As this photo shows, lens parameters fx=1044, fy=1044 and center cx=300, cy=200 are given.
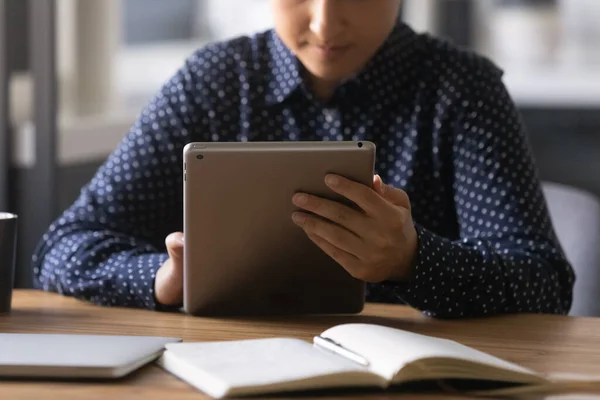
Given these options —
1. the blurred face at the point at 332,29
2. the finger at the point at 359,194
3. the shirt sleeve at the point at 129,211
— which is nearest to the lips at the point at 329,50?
the blurred face at the point at 332,29

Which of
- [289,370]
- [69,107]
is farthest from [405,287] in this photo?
[69,107]

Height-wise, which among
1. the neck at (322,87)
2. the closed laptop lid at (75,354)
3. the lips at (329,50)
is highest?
the lips at (329,50)

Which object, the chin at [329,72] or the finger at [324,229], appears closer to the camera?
the finger at [324,229]

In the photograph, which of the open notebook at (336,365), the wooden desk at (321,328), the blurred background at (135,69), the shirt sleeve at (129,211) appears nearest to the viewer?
the open notebook at (336,365)

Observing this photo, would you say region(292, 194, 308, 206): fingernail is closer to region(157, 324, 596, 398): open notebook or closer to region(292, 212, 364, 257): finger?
region(292, 212, 364, 257): finger

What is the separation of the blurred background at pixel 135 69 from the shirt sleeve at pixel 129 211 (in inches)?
32.8

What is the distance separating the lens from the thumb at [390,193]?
46.6 inches

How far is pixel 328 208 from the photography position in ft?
3.82

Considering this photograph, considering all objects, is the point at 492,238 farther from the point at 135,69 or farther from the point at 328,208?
the point at 135,69

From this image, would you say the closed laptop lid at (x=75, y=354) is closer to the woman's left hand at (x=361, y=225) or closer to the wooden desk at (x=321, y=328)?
the wooden desk at (x=321, y=328)

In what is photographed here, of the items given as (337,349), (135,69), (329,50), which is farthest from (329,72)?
(135,69)

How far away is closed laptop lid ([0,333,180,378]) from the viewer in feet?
3.10

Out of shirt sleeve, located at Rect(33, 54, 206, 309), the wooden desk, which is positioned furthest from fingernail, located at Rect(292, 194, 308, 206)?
shirt sleeve, located at Rect(33, 54, 206, 309)

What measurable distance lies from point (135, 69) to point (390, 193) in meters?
2.32
